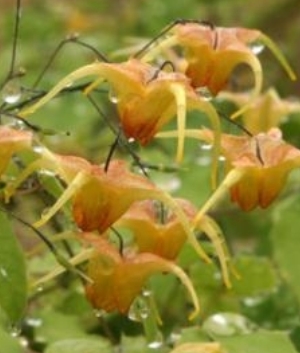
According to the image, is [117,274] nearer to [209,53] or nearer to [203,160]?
[209,53]

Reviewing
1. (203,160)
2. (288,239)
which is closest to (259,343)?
(288,239)

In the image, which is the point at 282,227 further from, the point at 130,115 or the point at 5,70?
the point at 5,70

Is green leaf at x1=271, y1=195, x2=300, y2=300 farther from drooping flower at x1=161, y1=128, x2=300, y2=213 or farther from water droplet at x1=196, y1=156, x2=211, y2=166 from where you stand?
drooping flower at x1=161, y1=128, x2=300, y2=213

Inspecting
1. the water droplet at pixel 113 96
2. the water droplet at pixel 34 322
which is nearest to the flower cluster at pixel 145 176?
the water droplet at pixel 113 96

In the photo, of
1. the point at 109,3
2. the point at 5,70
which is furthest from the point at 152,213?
the point at 109,3

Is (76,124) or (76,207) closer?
(76,207)

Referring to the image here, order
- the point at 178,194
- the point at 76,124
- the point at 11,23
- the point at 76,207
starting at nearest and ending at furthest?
the point at 76,207 < the point at 178,194 < the point at 76,124 < the point at 11,23
